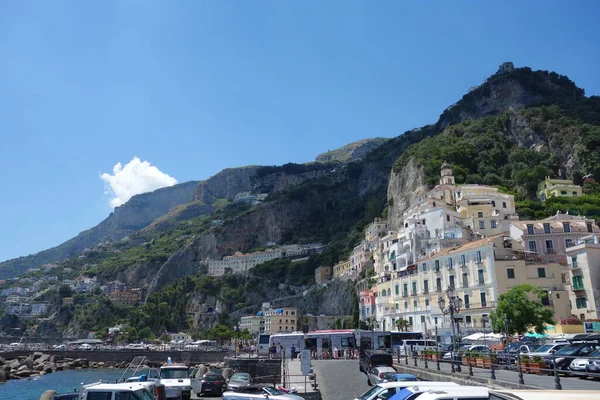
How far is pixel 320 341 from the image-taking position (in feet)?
150

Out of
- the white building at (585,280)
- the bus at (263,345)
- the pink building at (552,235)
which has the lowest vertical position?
the bus at (263,345)

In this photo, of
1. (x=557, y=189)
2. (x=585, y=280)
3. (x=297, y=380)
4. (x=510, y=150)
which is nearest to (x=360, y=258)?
(x=510, y=150)

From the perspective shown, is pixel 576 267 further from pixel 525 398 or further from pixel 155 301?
pixel 155 301

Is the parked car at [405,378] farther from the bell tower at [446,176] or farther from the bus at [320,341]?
the bell tower at [446,176]

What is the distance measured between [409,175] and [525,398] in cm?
8818

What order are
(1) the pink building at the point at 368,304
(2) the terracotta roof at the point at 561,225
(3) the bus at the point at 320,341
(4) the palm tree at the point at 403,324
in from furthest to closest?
(1) the pink building at the point at 368,304 → (4) the palm tree at the point at 403,324 → (2) the terracotta roof at the point at 561,225 → (3) the bus at the point at 320,341

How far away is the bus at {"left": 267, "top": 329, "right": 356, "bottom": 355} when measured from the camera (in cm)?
4491

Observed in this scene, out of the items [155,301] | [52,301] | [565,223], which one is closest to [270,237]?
[155,301]

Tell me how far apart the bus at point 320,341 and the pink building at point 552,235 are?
21.4 metres

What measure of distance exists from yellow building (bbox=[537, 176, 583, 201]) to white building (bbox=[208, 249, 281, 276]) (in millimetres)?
89002

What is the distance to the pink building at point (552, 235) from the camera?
49688mm

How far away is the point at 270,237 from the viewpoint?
562ft

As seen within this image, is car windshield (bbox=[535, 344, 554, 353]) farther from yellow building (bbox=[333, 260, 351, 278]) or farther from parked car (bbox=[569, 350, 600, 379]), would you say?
yellow building (bbox=[333, 260, 351, 278])

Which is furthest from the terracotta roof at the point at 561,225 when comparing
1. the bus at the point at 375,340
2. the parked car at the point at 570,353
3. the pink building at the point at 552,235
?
the parked car at the point at 570,353
